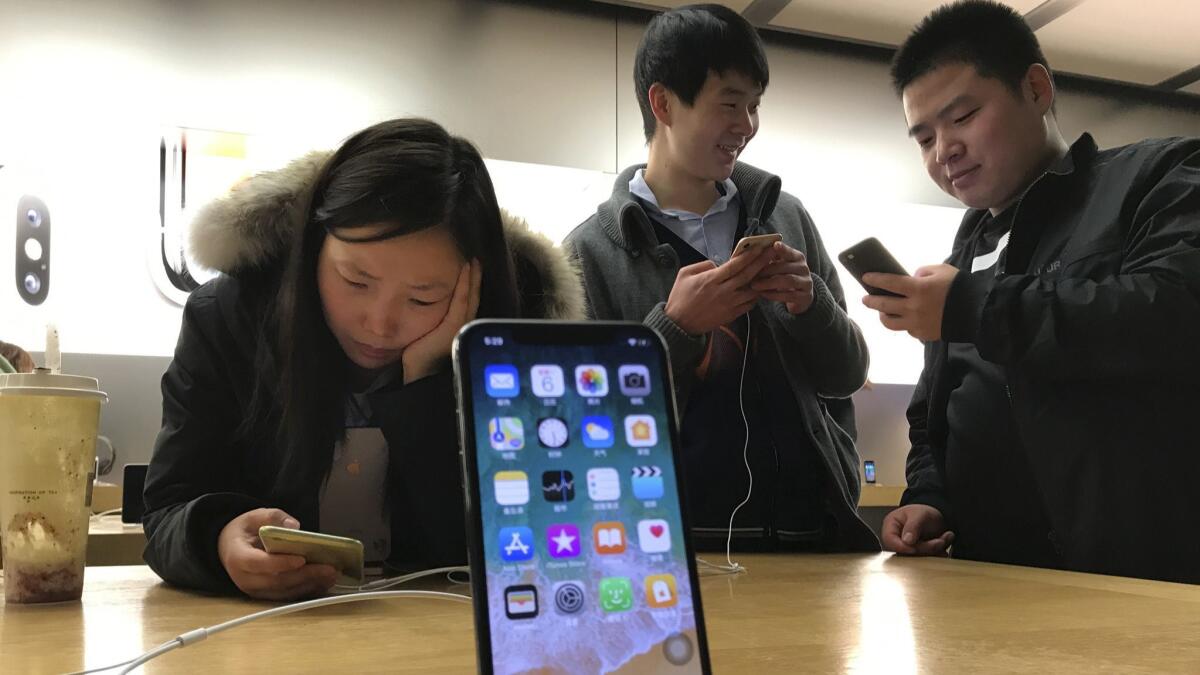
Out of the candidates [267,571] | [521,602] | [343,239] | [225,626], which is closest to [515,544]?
[521,602]

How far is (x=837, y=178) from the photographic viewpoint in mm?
2996

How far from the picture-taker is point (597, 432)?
45 centimetres

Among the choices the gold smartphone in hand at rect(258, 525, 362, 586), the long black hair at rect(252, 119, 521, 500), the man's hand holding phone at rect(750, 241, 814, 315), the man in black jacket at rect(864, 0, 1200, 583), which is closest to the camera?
the gold smartphone in hand at rect(258, 525, 362, 586)

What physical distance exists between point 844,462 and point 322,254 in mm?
809

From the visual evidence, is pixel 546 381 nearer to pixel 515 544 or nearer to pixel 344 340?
pixel 515 544

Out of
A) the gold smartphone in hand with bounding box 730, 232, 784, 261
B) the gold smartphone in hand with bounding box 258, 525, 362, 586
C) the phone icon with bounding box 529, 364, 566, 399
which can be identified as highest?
the gold smartphone in hand with bounding box 730, 232, 784, 261

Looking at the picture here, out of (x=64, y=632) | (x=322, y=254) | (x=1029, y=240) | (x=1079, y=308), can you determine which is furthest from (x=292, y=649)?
(x=1029, y=240)

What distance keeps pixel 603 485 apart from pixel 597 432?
0.03 m

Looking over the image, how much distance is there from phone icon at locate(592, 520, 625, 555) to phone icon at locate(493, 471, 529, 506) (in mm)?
36

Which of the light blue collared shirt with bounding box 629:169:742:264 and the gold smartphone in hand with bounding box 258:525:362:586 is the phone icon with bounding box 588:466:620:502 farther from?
the light blue collared shirt with bounding box 629:169:742:264

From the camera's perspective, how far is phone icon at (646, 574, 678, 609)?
42 cm

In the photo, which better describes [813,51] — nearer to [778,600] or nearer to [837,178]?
[837,178]

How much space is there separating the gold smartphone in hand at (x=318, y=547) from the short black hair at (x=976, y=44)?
3.86 ft

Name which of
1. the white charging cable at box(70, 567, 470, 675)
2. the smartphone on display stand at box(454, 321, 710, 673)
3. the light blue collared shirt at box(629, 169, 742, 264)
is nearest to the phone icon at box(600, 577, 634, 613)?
the smartphone on display stand at box(454, 321, 710, 673)
